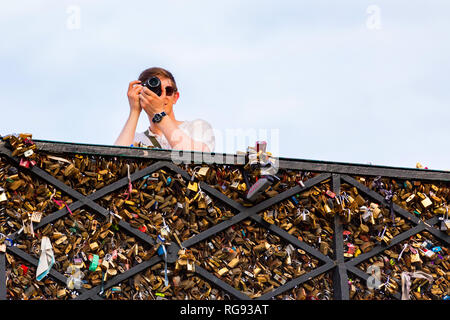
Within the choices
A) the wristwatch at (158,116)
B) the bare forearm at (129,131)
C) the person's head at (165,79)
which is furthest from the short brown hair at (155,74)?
the bare forearm at (129,131)

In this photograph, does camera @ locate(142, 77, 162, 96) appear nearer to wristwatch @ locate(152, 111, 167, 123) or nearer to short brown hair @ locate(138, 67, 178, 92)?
short brown hair @ locate(138, 67, 178, 92)

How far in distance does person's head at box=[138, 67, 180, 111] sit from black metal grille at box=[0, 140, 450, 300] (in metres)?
1.65

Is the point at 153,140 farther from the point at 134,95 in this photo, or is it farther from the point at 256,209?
the point at 256,209

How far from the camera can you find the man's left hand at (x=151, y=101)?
955cm

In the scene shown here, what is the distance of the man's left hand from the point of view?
9547 mm

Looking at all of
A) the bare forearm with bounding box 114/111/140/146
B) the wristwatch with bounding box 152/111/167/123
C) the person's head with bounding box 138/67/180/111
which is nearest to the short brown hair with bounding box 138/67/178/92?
the person's head with bounding box 138/67/180/111

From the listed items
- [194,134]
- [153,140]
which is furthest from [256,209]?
[153,140]

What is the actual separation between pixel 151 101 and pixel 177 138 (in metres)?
0.62

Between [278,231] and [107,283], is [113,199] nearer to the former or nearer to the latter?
[107,283]

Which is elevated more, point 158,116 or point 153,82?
point 153,82

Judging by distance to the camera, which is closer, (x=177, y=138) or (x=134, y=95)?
(x=177, y=138)

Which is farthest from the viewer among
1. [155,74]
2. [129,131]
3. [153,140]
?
[155,74]

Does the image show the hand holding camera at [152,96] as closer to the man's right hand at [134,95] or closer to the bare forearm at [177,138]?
the man's right hand at [134,95]

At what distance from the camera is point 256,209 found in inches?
330
